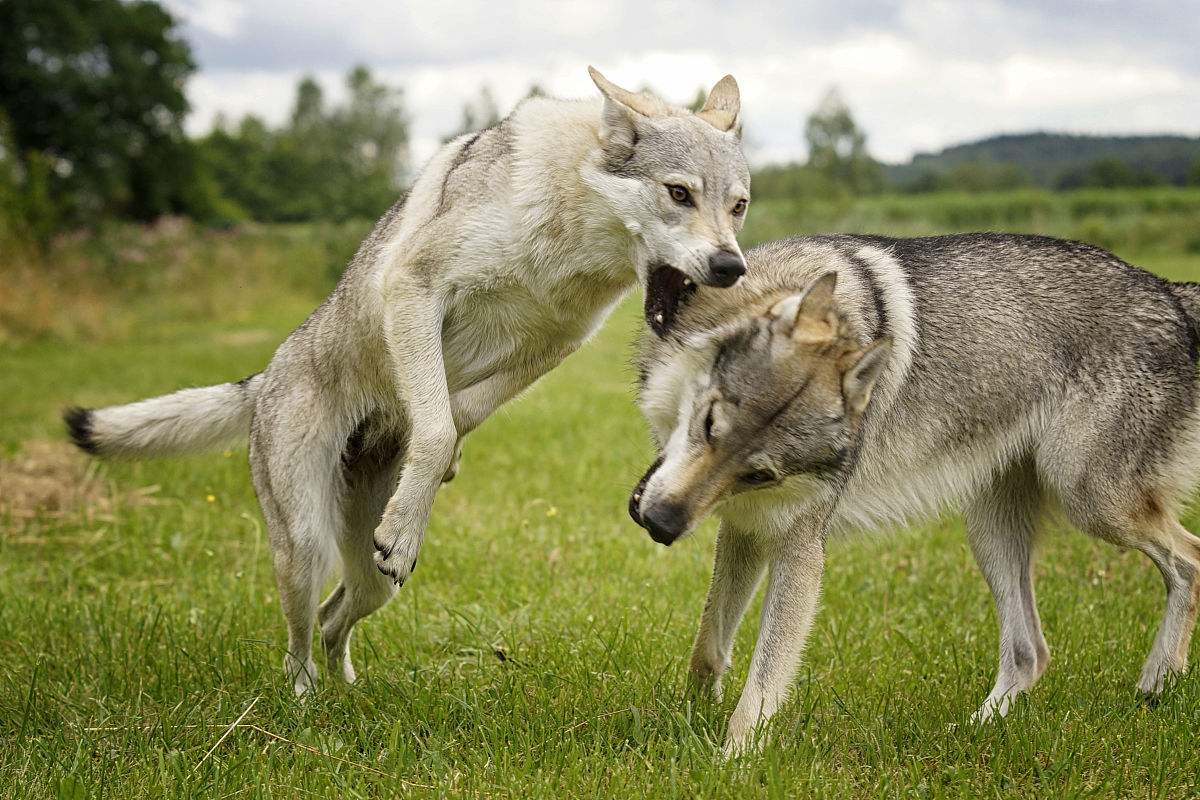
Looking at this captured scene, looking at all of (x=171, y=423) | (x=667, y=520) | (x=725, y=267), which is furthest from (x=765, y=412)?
(x=171, y=423)

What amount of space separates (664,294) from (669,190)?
0.39 m

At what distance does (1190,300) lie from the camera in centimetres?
423

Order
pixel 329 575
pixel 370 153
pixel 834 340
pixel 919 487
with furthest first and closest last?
1. pixel 370 153
2. pixel 329 575
3. pixel 919 487
4. pixel 834 340

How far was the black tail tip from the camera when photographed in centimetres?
445

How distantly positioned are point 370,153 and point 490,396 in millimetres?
72799

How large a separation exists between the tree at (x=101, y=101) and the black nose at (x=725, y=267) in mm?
26756

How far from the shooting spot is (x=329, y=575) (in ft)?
14.0

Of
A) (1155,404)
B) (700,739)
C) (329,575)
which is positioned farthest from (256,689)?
(1155,404)

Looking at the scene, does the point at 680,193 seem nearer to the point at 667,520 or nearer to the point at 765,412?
the point at 765,412

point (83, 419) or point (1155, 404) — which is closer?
point (1155, 404)

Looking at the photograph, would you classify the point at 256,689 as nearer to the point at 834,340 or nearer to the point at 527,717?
the point at 527,717

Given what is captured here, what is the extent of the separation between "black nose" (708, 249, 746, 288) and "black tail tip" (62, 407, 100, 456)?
108 inches

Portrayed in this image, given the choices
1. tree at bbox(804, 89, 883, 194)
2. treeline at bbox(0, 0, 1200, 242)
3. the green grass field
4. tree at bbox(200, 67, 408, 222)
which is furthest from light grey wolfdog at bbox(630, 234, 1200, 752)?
tree at bbox(804, 89, 883, 194)

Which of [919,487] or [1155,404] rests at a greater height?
[1155,404]
